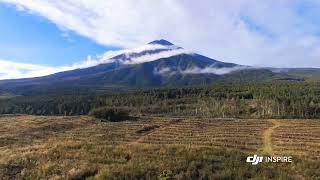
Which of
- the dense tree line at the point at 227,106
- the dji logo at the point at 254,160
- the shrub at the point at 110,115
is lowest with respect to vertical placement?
the dense tree line at the point at 227,106

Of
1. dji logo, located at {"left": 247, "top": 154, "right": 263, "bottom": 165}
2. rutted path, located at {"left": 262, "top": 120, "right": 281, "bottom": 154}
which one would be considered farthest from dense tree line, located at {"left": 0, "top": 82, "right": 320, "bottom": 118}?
dji logo, located at {"left": 247, "top": 154, "right": 263, "bottom": 165}

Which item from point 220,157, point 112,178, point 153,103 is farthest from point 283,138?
point 153,103

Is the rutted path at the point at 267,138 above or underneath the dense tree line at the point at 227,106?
above

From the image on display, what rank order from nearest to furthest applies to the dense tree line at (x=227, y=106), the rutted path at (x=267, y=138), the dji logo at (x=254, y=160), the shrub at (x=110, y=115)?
1. the dji logo at (x=254, y=160)
2. the rutted path at (x=267, y=138)
3. the shrub at (x=110, y=115)
4. the dense tree line at (x=227, y=106)

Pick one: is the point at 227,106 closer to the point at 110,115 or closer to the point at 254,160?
the point at 110,115

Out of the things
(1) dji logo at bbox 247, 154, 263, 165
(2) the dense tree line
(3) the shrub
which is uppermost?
(1) dji logo at bbox 247, 154, 263, 165

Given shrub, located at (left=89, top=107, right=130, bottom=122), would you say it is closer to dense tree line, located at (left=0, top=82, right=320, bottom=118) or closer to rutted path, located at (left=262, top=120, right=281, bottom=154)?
rutted path, located at (left=262, top=120, right=281, bottom=154)

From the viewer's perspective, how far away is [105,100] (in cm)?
19925

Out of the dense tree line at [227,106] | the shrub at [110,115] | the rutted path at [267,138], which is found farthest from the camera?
the dense tree line at [227,106]

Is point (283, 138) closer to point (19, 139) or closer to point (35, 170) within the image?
point (19, 139)

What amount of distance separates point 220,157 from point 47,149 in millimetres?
12988

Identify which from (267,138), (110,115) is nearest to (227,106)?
(110,115)

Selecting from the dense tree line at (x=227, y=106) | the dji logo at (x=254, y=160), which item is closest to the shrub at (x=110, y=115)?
the dense tree line at (x=227, y=106)

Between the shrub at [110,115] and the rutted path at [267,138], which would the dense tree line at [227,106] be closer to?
the shrub at [110,115]
